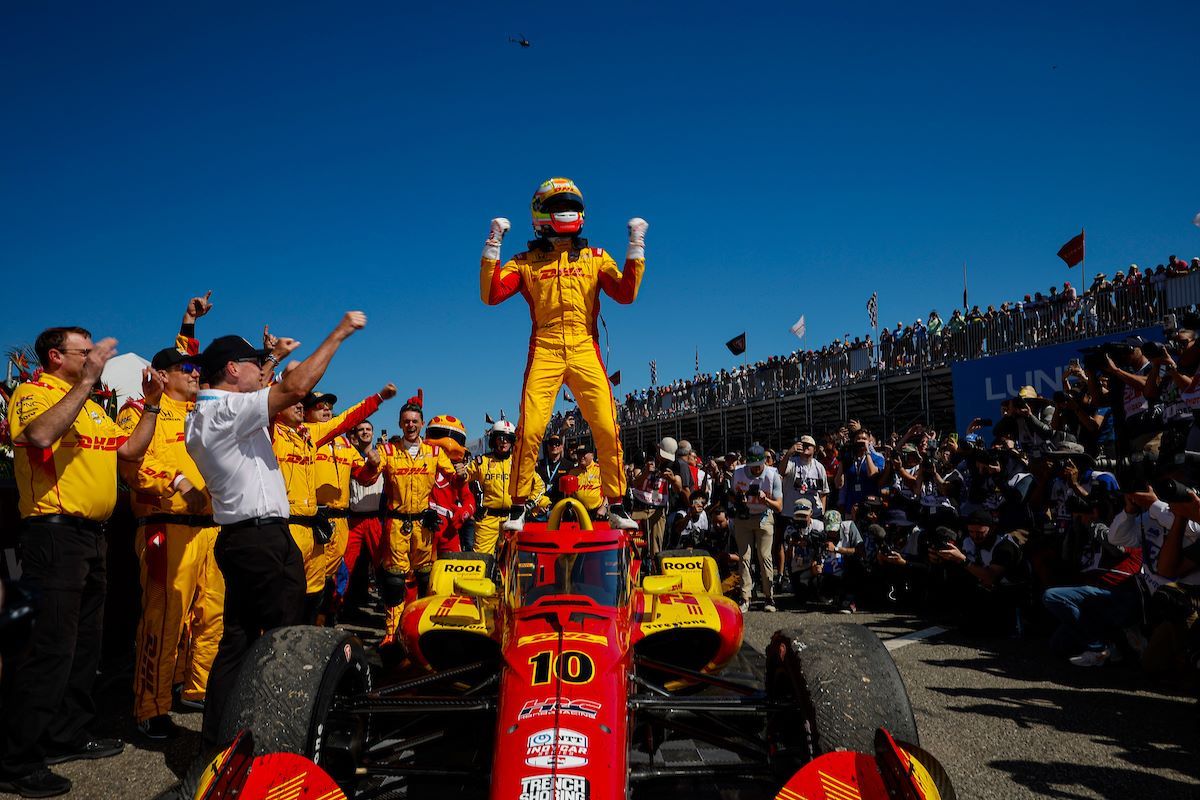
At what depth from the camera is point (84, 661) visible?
436cm

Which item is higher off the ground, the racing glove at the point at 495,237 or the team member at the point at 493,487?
the racing glove at the point at 495,237

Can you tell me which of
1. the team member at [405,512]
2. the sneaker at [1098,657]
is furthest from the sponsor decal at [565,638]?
the team member at [405,512]

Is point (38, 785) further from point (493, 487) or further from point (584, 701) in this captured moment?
point (493, 487)

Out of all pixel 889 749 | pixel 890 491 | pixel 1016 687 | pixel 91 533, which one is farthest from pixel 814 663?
pixel 890 491

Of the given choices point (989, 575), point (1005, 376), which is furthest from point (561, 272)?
point (1005, 376)

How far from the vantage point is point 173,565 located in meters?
4.88

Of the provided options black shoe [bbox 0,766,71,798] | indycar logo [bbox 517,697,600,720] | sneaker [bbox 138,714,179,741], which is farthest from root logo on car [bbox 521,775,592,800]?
sneaker [bbox 138,714,179,741]

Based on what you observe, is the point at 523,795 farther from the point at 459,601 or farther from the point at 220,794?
the point at 459,601

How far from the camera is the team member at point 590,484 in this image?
244 inches

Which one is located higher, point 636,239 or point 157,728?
point 636,239

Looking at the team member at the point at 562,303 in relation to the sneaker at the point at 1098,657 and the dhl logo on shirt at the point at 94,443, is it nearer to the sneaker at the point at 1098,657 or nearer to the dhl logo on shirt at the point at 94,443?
the dhl logo on shirt at the point at 94,443

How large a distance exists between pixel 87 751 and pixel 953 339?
1784cm

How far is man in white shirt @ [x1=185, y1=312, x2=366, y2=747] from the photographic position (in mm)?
3643

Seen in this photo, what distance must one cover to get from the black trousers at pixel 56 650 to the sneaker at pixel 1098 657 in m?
6.43
